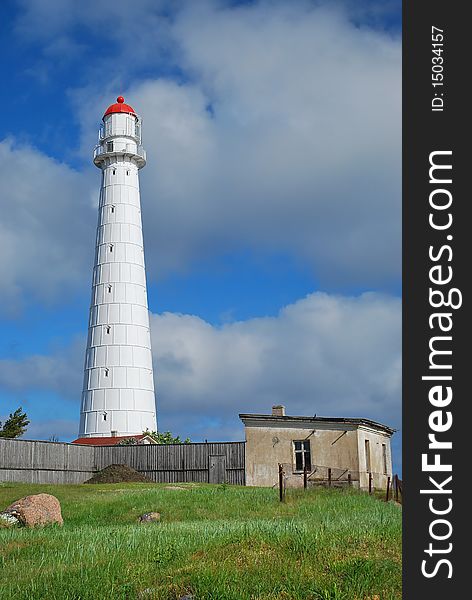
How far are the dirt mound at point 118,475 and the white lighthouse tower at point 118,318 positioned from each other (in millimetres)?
4243

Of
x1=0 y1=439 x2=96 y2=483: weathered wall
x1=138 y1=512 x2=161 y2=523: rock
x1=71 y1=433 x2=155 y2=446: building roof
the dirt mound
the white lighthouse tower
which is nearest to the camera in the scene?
x1=138 y1=512 x2=161 y2=523: rock

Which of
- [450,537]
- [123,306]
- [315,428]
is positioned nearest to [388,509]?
[450,537]

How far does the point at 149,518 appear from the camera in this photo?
20469 mm

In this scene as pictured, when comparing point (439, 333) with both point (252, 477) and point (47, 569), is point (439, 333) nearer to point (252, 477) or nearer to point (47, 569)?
point (47, 569)

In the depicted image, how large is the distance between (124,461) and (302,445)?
33.9ft

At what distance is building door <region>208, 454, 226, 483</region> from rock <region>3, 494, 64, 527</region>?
770 inches

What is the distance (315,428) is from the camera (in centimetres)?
3678

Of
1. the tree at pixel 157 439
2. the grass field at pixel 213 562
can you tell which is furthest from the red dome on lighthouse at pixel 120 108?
the grass field at pixel 213 562

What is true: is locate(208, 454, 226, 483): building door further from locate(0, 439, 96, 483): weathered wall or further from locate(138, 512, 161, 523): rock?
locate(138, 512, 161, 523): rock

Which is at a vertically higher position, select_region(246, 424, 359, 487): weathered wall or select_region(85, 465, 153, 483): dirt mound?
select_region(246, 424, 359, 487): weathered wall

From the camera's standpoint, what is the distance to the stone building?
36375 millimetres

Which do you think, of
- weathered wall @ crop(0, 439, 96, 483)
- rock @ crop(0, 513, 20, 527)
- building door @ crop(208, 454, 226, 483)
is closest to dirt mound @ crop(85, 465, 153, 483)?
weathered wall @ crop(0, 439, 96, 483)

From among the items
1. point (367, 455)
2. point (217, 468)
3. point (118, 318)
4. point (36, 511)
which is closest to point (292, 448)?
point (367, 455)

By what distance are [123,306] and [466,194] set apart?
39.2m
